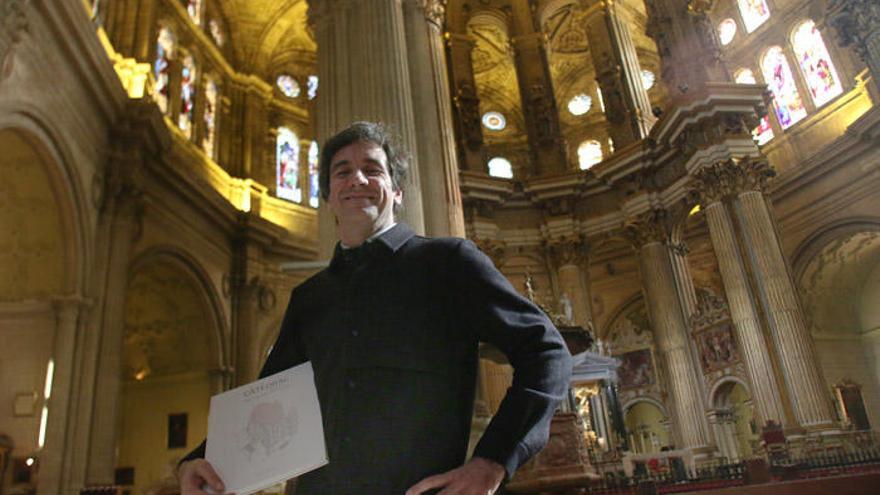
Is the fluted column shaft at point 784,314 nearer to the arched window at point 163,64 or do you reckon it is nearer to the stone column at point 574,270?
the stone column at point 574,270

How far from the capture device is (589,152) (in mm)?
27188

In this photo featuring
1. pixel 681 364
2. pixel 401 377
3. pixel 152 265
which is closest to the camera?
pixel 401 377

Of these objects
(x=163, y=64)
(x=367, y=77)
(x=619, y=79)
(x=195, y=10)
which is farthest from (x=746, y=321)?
(x=195, y=10)

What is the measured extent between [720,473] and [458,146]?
12.9 metres

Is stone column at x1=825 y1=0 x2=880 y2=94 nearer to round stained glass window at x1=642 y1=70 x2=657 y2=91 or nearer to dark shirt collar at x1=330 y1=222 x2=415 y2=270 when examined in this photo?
dark shirt collar at x1=330 y1=222 x2=415 y2=270

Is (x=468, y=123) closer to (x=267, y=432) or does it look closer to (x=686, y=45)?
(x=686, y=45)

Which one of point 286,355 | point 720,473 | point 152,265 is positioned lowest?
point 720,473

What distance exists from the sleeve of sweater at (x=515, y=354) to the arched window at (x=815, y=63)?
21.9 metres

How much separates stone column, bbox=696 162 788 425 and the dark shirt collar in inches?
628

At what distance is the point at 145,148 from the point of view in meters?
15.0

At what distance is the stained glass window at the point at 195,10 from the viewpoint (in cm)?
2014

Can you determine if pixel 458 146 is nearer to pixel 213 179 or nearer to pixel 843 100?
pixel 213 179

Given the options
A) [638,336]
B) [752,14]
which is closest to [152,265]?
[638,336]

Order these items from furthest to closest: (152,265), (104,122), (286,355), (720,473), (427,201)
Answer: (152,265) → (104,122) → (720,473) → (427,201) → (286,355)
